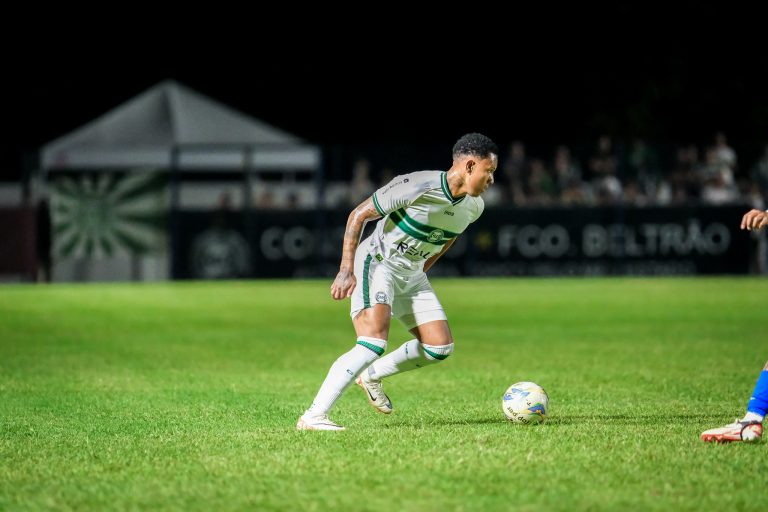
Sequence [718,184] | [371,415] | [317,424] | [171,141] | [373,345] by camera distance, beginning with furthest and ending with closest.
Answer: [171,141], [718,184], [371,415], [373,345], [317,424]

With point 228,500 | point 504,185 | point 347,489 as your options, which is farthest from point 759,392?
point 504,185

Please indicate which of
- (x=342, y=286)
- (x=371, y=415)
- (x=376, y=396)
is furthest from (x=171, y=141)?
(x=342, y=286)

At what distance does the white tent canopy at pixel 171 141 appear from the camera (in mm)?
29172

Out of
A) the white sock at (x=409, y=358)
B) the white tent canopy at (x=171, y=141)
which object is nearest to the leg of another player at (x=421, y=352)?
the white sock at (x=409, y=358)

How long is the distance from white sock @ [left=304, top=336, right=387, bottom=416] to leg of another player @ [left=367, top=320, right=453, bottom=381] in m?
0.52

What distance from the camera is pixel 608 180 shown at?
27562mm

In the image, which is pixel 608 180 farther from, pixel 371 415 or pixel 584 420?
pixel 584 420

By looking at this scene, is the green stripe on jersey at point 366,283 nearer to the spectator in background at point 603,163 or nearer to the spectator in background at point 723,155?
the spectator in background at point 603,163

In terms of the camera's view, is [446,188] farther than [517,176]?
No

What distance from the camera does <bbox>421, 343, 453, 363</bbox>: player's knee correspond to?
343 inches

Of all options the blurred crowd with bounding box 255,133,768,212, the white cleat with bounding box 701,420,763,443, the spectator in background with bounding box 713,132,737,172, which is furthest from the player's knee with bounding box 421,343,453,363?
the spectator in background with bounding box 713,132,737,172

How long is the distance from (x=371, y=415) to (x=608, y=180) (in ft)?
62.7

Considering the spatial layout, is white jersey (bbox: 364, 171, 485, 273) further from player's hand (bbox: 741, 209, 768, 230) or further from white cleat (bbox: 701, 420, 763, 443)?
white cleat (bbox: 701, 420, 763, 443)

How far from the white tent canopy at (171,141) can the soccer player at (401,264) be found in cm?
2015
